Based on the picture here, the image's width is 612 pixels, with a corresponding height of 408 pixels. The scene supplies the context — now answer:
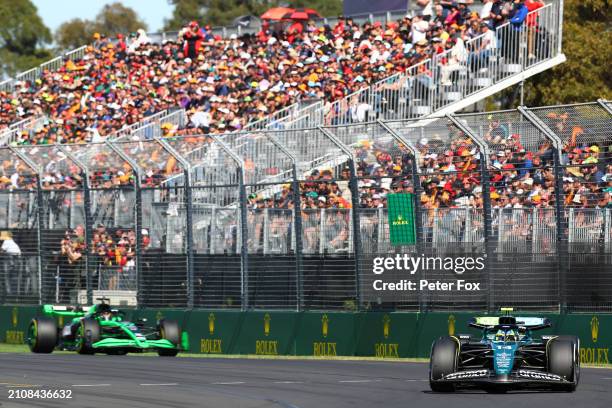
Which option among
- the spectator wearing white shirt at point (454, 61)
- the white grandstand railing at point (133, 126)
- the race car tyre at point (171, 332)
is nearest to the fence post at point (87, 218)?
the race car tyre at point (171, 332)

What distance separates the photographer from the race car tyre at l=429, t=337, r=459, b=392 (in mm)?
13688

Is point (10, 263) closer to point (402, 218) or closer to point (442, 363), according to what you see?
point (402, 218)

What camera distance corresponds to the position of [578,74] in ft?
131

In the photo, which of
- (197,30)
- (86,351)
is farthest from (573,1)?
(86,351)

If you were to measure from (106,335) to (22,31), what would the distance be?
7374cm

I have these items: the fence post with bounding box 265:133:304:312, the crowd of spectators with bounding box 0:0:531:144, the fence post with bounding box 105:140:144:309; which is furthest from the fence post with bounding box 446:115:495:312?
the crowd of spectators with bounding box 0:0:531:144

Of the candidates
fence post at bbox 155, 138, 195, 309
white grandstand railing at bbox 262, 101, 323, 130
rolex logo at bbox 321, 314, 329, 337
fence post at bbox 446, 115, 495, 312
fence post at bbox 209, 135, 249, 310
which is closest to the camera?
fence post at bbox 446, 115, 495, 312

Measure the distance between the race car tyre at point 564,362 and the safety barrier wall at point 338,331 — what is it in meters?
5.43

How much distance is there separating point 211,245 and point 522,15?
39.1 feet

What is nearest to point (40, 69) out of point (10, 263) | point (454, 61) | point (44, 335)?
point (454, 61)

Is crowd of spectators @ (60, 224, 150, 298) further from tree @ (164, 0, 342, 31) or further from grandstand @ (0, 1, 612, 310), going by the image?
tree @ (164, 0, 342, 31)

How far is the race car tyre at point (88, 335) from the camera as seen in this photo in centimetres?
2073

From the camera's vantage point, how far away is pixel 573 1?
4372 centimetres

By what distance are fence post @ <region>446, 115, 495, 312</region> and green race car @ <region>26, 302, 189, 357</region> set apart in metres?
4.88
